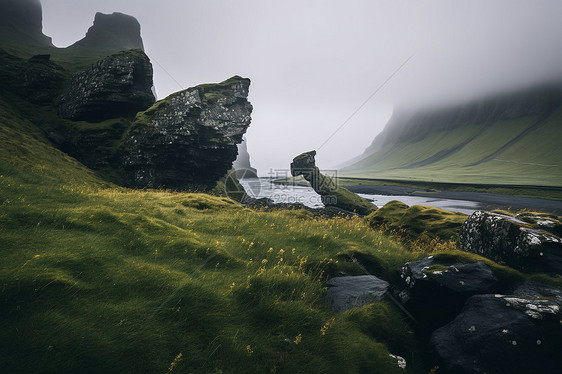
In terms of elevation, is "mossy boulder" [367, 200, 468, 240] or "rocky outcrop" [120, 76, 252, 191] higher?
"rocky outcrop" [120, 76, 252, 191]

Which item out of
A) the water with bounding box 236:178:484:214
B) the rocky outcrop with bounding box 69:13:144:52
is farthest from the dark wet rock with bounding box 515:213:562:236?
the rocky outcrop with bounding box 69:13:144:52

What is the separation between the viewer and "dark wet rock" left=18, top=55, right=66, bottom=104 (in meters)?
34.5

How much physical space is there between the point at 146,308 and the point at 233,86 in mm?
38390

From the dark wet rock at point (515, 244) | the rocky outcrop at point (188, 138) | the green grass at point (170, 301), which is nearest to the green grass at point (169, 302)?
the green grass at point (170, 301)

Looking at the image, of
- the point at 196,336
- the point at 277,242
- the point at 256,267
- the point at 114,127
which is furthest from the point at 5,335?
the point at 114,127

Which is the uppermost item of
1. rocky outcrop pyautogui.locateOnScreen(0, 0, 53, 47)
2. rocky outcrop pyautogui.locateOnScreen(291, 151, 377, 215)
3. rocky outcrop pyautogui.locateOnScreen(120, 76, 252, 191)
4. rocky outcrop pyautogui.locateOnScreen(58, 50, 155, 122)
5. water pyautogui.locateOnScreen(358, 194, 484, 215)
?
rocky outcrop pyautogui.locateOnScreen(0, 0, 53, 47)

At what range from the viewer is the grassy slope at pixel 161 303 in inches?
168

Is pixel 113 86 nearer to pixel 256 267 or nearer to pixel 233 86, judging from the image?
pixel 233 86

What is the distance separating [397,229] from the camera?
15.4 meters

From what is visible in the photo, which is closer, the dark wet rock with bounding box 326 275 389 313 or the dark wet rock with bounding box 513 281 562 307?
the dark wet rock with bounding box 513 281 562 307

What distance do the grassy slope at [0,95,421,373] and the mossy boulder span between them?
4.98 m

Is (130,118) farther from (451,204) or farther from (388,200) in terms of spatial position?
(451,204)

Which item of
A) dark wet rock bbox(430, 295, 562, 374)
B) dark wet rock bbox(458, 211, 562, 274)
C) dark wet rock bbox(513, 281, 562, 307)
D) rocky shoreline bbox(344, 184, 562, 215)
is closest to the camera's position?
dark wet rock bbox(430, 295, 562, 374)

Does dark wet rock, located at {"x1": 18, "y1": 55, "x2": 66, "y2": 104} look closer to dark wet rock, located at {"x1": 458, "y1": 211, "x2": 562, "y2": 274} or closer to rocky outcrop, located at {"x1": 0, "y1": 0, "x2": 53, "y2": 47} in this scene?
dark wet rock, located at {"x1": 458, "y1": 211, "x2": 562, "y2": 274}
